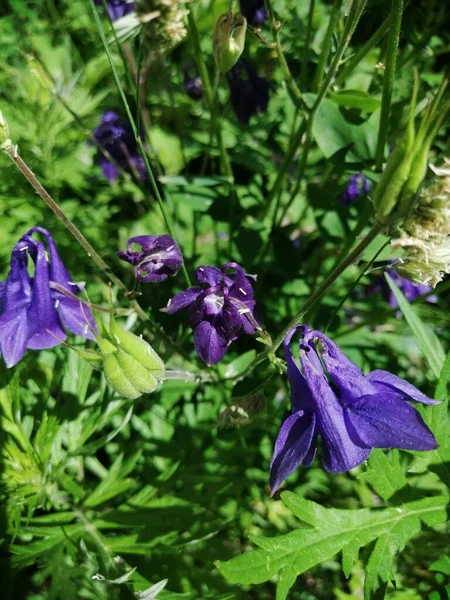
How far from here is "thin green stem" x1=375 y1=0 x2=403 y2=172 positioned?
3.52 ft

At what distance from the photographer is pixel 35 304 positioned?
46.6 inches

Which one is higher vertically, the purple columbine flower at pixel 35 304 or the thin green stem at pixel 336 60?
the thin green stem at pixel 336 60

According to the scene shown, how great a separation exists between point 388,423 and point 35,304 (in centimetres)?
77

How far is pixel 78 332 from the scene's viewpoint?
1.21 m

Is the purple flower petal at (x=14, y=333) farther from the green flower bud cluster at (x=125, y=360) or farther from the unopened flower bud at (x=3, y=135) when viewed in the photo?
the unopened flower bud at (x=3, y=135)

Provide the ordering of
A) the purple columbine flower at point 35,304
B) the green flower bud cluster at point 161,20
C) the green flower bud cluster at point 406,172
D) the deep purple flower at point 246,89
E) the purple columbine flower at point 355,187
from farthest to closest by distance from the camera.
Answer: the purple columbine flower at point 355,187 < the deep purple flower at point 246,89 < the purple columbine flower at point 35,304 < the green flower bud cluster at point 161,20 < the green flower bud cluster at point 406,172

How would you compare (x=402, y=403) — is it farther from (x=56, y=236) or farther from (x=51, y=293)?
(x=56, y=236)

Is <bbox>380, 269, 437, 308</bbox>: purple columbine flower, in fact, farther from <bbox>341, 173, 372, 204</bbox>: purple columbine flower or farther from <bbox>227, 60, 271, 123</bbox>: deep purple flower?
<bbox>227, 60, 271, 123</bbox>: deep purple flower

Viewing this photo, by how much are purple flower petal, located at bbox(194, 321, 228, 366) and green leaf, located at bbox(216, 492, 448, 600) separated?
31 centimetres

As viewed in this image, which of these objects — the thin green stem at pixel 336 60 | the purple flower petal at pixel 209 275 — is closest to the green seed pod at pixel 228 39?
the thin green stem at pixel 336 60

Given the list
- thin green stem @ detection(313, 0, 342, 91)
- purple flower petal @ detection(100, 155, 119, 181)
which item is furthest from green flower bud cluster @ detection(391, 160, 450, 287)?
purple flower petal @ detection(100, 155, 119, 181)

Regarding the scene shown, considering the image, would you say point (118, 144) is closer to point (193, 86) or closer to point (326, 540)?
point (193, 86)

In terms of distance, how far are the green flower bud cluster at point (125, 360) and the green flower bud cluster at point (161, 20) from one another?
18.6 inches

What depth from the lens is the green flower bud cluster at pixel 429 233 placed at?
2.14ft
